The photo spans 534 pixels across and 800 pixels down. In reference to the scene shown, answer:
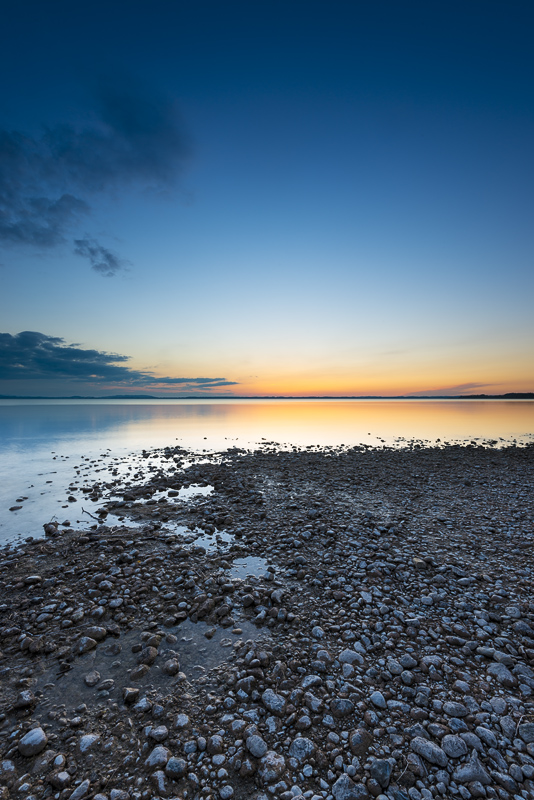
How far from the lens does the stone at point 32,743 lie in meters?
3.07

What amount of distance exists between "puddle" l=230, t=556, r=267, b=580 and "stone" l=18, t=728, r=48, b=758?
353 cm

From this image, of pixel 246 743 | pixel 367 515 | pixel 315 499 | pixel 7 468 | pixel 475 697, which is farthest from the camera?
pixel 7 468

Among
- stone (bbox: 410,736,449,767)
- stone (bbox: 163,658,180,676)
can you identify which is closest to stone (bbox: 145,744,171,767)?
stone (bbox: 163,658,180,676)

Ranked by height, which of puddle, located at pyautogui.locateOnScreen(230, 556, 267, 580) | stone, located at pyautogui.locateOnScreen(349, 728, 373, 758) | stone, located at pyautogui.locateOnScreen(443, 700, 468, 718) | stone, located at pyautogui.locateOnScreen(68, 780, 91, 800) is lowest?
puddle, located at pyautogui.locateOnScreen(230, 556, 267, 580)

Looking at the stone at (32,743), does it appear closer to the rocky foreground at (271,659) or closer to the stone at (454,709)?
the rocky foreground at (271,659)

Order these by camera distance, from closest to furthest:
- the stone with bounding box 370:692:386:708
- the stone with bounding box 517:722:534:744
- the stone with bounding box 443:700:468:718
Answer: the stone with bounding box 517:722:534:744 → the stone with bounding box 443:700:468:718 → the stone with bounding box 370:692:386:708

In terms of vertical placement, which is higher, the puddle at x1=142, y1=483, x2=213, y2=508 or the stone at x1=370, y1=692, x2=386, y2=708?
the stone at x1=370, y1=692, x2=386, y2=708

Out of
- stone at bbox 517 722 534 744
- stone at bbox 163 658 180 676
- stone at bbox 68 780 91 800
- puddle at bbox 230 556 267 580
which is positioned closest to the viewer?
stone at bbox 68 780 91 800

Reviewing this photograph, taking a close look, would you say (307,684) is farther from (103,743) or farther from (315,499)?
(315,499)

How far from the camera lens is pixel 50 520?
923cm

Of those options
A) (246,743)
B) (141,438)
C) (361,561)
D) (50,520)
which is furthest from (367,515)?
(141,438)

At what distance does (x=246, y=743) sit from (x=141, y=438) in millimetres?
24774

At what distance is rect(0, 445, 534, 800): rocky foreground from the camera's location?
2904mm

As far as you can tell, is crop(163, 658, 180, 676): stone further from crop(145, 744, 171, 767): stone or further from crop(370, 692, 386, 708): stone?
crop(370, 692, 386, 708): stone
